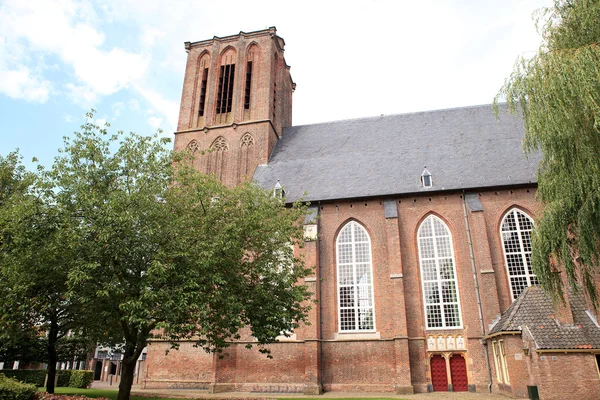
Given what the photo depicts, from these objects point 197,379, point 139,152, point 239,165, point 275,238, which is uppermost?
point 239,165

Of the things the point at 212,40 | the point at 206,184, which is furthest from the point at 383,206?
the point at 212,40

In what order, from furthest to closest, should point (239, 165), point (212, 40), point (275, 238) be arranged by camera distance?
1. point (212, 40)
2. point (239, 165)
3. point (275, 238)

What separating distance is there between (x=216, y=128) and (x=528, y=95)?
71.9 ft

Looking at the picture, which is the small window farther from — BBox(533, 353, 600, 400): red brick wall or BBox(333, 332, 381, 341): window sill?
BBox(333, 332, 381, 341): window sill

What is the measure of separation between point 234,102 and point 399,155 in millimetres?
11992

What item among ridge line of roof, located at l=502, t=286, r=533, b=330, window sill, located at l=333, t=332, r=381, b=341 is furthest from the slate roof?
window sill, located at l=333, t=332, r=381, b=341

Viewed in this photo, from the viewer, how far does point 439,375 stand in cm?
1989

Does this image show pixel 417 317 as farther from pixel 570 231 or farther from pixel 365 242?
pixel 570 231

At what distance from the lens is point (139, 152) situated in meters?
14.9

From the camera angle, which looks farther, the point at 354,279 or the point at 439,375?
the point at 354,279

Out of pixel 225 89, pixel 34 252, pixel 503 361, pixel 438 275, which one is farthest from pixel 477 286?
pixel 225 89

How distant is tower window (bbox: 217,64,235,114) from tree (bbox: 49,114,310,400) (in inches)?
630

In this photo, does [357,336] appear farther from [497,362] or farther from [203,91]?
[203,91]

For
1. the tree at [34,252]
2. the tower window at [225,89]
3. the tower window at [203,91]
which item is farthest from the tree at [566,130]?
the tower window at [203,91]
